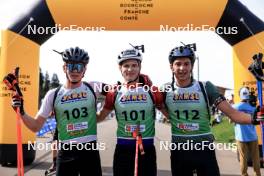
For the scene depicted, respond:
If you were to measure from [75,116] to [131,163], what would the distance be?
0.84 metres

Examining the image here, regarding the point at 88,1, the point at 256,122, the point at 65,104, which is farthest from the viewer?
the point at 88,1

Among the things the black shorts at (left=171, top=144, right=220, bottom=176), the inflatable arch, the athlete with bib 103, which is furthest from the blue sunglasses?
the inflatable arch

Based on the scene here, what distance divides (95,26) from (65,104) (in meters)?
4.55

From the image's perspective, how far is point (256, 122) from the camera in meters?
3.85

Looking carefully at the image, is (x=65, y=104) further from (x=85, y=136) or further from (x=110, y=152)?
(x=110, y=152)

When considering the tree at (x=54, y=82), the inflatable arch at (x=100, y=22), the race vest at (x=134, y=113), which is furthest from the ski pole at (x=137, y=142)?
the tree at (x=54, y=82)

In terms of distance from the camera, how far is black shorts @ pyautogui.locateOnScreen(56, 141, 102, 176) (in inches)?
154

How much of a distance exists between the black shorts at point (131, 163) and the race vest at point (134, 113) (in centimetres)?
18

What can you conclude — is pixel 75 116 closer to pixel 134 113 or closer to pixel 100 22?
pixel 134 113

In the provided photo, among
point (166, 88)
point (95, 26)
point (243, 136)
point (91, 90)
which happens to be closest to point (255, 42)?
point (243, 136)

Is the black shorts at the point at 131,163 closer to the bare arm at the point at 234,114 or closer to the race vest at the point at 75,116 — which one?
the race vest at the point at 75,116

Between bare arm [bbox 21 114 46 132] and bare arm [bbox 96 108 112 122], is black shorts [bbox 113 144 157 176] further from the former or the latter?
bare arm [bbox 21 114 46 132]

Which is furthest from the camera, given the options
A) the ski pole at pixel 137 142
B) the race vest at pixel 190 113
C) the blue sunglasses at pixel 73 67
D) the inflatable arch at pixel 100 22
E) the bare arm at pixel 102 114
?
the inflatable arch at pixel 100 22

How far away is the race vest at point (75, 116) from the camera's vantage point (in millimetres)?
4078
